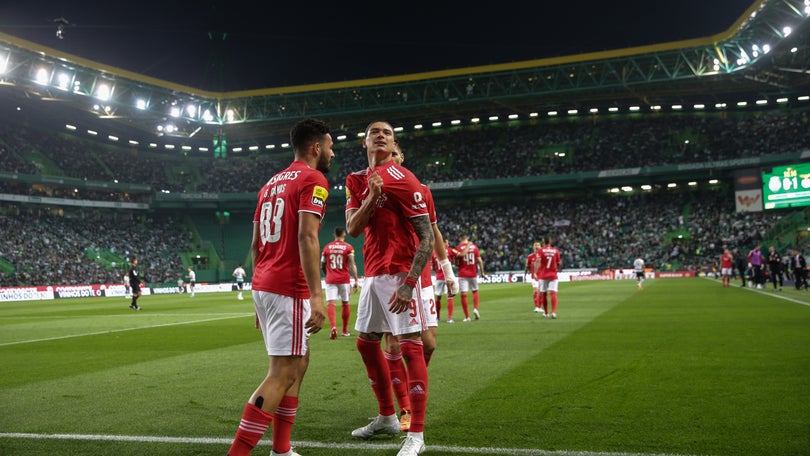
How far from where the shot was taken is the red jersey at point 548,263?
53.7 ft

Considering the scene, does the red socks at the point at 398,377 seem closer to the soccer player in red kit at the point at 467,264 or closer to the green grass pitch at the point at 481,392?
the green grass pitch at the point at 481,392

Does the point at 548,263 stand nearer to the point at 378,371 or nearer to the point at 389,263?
the point at 378,371

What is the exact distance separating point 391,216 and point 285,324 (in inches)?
55.6

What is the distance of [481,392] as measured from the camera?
688 cm

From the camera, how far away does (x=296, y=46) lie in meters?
51.4

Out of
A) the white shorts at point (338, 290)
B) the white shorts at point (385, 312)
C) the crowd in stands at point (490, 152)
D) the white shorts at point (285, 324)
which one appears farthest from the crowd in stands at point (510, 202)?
the white shorts at point (285, 324)

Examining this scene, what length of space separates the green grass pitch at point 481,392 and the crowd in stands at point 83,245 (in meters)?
38.9

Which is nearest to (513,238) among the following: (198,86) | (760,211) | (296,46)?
(760,211)

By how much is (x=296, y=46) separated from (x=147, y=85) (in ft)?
39.9

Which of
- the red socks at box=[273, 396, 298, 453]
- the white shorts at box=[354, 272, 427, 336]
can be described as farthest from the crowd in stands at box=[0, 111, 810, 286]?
the red socks at box=[273, 396, 298, 453]

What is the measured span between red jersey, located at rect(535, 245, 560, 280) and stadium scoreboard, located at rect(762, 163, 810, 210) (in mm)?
33543

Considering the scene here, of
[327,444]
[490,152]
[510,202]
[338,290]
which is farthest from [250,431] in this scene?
[490,152]

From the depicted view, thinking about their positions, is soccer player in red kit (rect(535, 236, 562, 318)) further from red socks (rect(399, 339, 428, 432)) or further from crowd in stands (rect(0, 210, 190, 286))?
crowd in stands (rect(0, 210, 190, 286))

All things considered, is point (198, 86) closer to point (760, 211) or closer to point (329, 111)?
point (329, 111)
